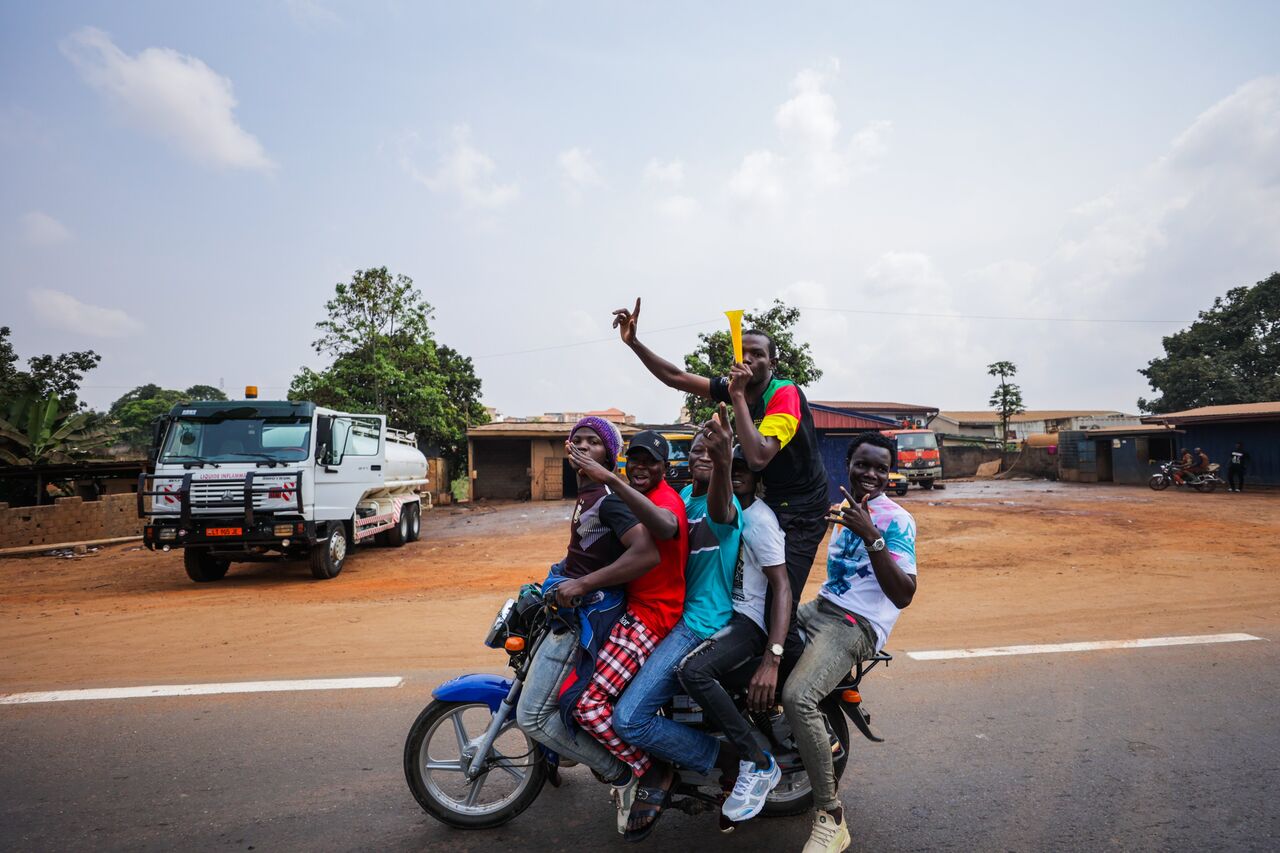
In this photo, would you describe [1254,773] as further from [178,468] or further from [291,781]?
[178,468]

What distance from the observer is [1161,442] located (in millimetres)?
29891

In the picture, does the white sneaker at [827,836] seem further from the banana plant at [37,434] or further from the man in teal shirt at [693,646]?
the banana plant at [37,434]

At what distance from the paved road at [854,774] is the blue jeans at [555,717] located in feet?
1.43

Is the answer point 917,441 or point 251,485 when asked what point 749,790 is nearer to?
point 251,485

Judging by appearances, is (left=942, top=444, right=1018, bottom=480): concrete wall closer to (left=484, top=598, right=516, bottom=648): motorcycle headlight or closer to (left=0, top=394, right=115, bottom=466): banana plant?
(left=0, top=394, right=115, bottom=466): banana plant

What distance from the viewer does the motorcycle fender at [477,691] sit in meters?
3.20

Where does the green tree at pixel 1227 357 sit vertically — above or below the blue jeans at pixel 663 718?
above

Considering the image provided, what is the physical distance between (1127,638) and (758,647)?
4.76 m

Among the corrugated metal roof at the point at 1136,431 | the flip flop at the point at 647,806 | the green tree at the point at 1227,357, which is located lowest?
the flip flop at the point at 647,806

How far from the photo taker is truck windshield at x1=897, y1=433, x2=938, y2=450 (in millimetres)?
27953

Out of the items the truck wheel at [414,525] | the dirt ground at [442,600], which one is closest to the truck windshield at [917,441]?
the dirt ground at [442,600]

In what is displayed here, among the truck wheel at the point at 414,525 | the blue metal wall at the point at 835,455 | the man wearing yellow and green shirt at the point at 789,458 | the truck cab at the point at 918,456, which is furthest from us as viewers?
the truck cab at the point at 918,456

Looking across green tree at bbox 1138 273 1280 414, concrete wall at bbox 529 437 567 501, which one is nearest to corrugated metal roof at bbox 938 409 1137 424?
green tree at bbox 1138 273 1280 414

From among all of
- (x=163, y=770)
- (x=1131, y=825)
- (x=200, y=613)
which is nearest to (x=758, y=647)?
(x=1131, y=825)
